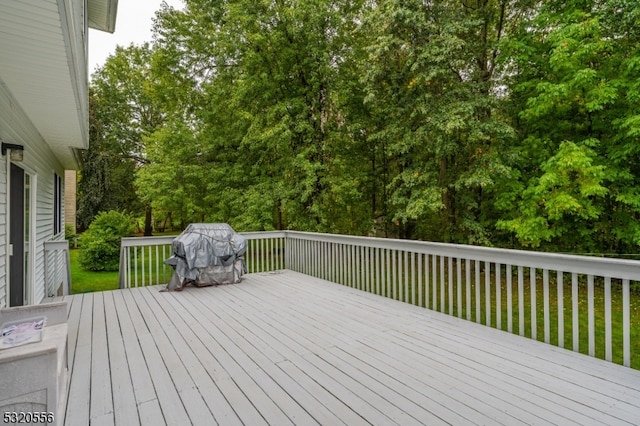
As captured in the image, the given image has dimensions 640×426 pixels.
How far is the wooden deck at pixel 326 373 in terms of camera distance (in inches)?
81.0

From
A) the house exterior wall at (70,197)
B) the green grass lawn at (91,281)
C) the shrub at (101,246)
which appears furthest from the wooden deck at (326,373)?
the house exterior wall at (70,197)

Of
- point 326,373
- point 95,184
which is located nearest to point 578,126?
point 326,373

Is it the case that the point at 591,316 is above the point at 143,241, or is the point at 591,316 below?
below

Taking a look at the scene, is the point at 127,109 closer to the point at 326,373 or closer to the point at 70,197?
the point at 70,197

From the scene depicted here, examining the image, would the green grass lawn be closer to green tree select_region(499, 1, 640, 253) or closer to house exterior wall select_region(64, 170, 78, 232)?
house exterior wall select_region(64, 170, 78, 232)

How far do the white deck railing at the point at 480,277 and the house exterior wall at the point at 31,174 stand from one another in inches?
48.2

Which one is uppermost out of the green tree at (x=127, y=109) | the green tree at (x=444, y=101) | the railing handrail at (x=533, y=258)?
the green tree at (x=127, y=109)

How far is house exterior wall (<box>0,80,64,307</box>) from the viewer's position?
3373mm

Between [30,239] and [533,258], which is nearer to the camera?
[533,258]

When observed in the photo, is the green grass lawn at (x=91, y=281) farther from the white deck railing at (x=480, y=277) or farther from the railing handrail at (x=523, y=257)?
the railing handrail at (x=523, y=257)

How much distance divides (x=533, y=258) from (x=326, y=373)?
83.0 inches

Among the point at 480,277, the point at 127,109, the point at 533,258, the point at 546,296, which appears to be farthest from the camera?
the point at 127,109

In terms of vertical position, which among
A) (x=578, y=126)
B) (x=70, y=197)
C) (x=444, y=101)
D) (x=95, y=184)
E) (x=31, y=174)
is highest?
(x=444, y=101)

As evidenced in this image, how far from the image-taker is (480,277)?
5.41m
